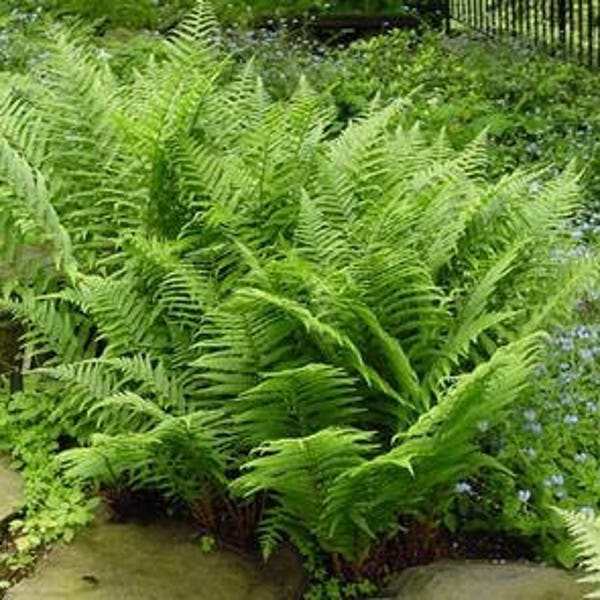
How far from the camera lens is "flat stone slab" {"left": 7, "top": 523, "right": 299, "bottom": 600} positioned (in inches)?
129

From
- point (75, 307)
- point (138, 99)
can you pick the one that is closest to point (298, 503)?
point (75, 307)

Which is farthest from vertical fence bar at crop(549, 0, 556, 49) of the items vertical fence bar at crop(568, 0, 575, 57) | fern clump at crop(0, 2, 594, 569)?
fern clump at crop(0, 2, 594, 569)

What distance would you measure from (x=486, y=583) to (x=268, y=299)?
36.2 inches

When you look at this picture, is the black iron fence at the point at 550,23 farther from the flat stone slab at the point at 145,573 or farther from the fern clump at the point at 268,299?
the flat stone slab at the point at 145,573

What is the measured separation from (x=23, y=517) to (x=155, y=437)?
0.66 m

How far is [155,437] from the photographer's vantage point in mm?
3164

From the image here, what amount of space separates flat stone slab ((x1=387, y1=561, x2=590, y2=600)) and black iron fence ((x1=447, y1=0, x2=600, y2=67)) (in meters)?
6.47

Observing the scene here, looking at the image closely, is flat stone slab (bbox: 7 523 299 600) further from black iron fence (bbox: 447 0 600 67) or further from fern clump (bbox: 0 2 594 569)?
black iron fence (bbox: 447 0 600 67)

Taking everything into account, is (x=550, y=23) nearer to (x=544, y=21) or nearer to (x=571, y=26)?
(x=544, y=21)

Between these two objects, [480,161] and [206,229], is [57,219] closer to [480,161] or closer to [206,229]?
[206,229]

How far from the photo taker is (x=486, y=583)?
10.3 feet

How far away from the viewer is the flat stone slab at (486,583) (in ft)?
10.1

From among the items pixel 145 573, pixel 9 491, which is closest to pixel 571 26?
pixel 9 491

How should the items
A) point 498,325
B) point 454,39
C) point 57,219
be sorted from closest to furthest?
point 498,325 < point 57,219 < point 454,39
